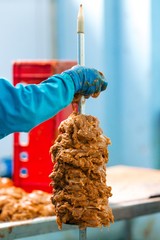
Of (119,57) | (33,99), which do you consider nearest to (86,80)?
(33,99)

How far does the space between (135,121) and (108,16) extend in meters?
1.17

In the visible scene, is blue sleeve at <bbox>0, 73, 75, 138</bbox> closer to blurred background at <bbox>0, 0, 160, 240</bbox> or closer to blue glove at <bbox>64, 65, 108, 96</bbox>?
blue glove at <bbox>64, 65, 108, 96</bbox>

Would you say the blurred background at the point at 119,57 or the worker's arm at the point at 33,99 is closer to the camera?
the worker's arm at the point at 33,99

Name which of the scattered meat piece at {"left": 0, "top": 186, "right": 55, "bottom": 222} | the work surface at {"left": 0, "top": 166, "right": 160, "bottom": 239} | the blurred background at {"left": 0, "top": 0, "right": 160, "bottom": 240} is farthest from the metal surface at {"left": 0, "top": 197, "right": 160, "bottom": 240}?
the blurred background at {"left": 0, "top": 0, "right": 160, "bottom": 240}

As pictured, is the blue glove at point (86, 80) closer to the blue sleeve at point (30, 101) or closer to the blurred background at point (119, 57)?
the blue sleeve at point (30, 101)

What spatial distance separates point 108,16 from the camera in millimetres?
6375

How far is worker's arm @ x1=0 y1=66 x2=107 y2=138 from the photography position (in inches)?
89.3

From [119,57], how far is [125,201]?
10.0 feet

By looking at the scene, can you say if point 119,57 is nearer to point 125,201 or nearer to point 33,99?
point 125,201

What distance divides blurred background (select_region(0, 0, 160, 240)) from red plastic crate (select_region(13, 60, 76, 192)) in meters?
2.03

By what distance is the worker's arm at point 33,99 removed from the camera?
2268 millimetres

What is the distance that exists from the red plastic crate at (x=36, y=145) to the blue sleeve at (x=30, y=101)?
5.23 feet

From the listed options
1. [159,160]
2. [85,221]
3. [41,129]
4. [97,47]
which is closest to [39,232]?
[85,221]

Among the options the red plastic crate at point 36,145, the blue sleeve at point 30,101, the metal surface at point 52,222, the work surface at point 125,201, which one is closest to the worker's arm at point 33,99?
the blue sleeve at point 30,101
